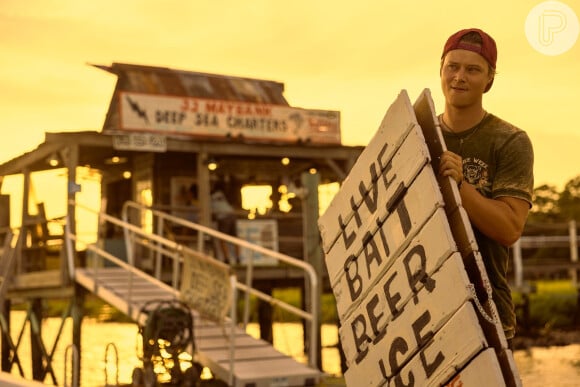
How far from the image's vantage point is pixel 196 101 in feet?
60.2

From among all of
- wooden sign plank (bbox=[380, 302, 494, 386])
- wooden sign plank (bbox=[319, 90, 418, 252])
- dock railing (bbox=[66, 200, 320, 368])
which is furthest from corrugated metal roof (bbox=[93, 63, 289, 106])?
wooden sign plank (bbox=[380, 302, 494, 386])

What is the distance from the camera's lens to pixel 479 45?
10.7 feet

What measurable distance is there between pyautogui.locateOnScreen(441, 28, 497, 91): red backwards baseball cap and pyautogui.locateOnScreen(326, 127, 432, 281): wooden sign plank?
312mm

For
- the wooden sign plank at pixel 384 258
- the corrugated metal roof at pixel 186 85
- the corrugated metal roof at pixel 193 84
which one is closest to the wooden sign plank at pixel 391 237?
the wooden sign plank at pixel 384 258

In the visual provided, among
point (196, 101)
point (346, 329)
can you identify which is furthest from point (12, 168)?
point (346, 329)

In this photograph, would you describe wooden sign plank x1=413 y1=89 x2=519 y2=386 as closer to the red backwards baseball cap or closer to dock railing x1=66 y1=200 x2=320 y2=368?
the red backwards baseball cap

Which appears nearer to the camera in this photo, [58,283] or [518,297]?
[58,283]

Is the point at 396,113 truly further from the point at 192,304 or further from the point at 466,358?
the point at 192,304

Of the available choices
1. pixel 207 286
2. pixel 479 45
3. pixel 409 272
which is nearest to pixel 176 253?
pixel 207 286

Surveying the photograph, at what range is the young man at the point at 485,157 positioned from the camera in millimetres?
3139

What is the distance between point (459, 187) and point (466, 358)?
21.1 inches

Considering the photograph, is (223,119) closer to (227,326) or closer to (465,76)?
(227,326)

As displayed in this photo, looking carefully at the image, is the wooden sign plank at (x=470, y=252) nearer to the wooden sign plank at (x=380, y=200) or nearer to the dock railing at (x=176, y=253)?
the wooden sign plank at (x=380, y=200)

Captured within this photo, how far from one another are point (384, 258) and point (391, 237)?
0.27 ft
